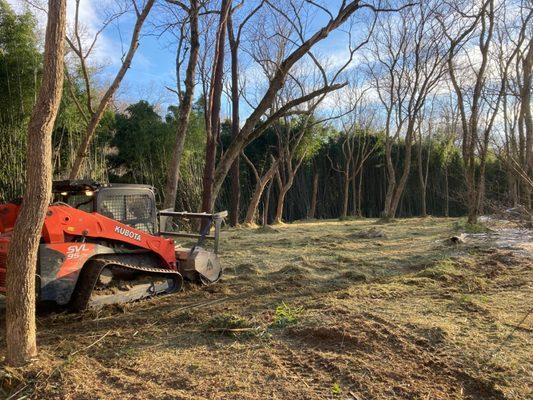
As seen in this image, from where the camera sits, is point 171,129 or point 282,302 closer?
point 282,302

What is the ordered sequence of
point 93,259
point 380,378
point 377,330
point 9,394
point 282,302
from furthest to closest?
point 282,302, point 93,259, point 377,330, point 380,378, point 9,394

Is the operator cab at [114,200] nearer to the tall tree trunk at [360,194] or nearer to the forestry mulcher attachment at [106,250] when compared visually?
the forestry mulcher attachment at [106,250]

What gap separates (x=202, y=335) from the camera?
3742 millimetres

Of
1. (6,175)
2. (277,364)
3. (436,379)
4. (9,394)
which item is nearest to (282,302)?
(277,364)

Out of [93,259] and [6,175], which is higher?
[6,175]

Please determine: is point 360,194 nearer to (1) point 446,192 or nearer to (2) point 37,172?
(1) point 446,192

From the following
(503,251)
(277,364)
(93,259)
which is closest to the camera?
(277,364)

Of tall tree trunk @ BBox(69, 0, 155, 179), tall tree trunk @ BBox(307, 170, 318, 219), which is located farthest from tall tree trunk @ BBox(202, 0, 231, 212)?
tall tree trunk @ BBox(307, 170, 318, 219)

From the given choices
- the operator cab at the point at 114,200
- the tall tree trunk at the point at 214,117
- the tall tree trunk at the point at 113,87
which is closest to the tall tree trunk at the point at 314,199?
the tall tree trunk at the point at 214,117

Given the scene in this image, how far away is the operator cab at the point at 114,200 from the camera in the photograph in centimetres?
473

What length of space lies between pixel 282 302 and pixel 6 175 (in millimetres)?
7017

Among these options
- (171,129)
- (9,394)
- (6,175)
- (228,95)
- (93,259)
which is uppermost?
(228,95)

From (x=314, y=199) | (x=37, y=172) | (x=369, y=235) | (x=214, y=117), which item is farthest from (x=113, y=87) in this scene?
(x=314, y=199)

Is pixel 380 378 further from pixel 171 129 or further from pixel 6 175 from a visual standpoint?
pixel 171 129
